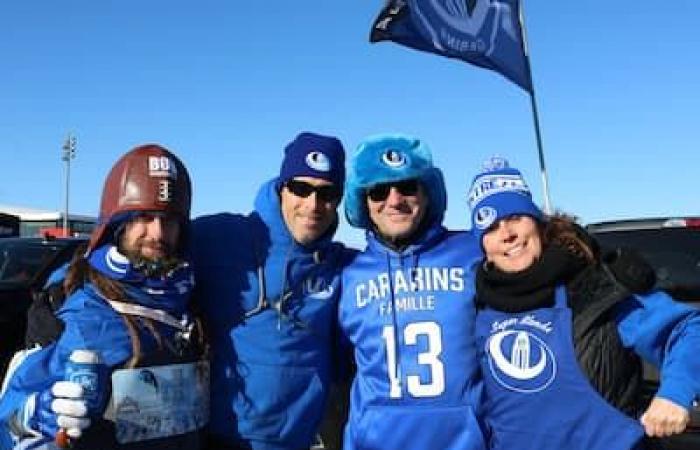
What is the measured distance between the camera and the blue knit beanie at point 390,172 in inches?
131

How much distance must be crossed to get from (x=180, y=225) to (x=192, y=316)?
319 millimetres

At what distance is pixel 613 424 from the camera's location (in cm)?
267

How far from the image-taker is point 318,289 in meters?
3.41

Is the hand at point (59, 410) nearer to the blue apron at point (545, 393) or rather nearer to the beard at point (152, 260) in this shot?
the beard at point (152, 260)

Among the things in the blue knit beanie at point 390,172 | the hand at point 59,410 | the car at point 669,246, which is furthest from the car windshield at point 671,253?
the hand at point 59,410

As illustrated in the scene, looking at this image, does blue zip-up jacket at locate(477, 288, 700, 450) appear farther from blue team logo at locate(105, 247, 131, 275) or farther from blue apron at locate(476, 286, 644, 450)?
blue team logo at locate(105, 247, 131, 275)

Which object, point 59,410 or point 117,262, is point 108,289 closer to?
point 117,262

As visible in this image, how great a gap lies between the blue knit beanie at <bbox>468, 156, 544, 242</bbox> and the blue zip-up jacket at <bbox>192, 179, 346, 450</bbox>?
25.5 inches

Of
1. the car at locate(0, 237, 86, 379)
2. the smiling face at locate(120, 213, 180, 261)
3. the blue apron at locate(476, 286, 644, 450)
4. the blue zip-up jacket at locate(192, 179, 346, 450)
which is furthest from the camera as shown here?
the car at locate(0, 237, 86, 379)

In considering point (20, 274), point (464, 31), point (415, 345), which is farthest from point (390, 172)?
point (464, 31)

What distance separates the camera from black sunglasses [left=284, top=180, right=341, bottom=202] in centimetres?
338

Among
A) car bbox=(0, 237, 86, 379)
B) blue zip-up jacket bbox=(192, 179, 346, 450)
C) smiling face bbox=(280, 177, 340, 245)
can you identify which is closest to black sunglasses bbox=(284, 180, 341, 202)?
smiling face bbox=(280, 177, 340, 245)

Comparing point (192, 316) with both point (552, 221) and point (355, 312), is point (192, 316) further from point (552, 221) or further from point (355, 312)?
point (552, 221)

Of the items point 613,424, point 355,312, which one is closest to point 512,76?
point 355,312
